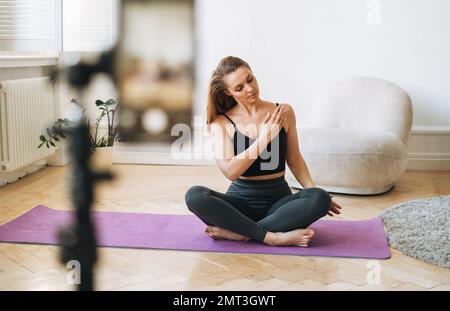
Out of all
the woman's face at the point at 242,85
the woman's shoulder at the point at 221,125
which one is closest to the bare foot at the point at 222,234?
the woman's shoulder at the point at 221,125

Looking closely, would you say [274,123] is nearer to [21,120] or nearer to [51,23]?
[21,120]

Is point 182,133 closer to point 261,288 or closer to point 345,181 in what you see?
point 345,181

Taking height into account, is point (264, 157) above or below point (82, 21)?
below

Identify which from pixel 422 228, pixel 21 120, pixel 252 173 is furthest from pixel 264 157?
pixel 21 120

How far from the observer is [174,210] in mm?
2854

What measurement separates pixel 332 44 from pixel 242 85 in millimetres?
2057

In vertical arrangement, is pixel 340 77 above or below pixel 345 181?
above

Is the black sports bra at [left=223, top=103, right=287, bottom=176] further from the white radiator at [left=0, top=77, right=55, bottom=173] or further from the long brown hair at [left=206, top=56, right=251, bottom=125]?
the white radiator at [left=0, top=77, right=55, bottom=173]

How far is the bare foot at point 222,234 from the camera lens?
224 cm

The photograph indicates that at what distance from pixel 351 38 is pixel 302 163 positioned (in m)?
1.96

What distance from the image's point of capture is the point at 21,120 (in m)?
3.38

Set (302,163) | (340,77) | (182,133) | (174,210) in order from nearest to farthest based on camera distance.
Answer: (302,163) < (174,210) < (340,77) < (182,133)

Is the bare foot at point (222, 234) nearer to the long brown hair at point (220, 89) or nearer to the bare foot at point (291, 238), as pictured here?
the bare foot at point (291, 238)

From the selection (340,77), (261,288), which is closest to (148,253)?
(261,288)
